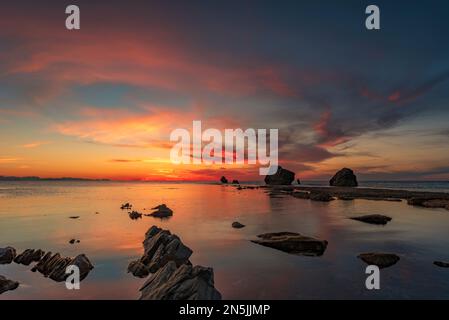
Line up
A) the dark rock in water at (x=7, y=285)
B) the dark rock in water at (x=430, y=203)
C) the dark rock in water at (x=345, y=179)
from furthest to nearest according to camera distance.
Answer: the dark rock in water at (x=345, y=179)
the dark rock in water at (x=430, y=203)
the dark rock in water at (x=7, y=285)

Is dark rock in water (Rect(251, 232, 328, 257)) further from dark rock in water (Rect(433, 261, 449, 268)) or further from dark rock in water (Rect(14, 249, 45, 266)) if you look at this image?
dark rock in water (Rect(14, 249, 45, 266))

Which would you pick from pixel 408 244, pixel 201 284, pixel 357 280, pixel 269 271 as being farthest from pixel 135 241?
pixel 408 244

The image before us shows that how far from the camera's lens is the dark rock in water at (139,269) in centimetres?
1902

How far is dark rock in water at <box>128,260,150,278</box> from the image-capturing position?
62.4 ft

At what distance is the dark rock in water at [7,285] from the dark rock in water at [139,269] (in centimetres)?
661

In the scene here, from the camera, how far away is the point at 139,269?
19375 millimetres

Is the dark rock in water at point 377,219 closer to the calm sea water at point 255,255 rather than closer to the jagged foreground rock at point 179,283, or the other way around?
the calm sea water at point 255,255

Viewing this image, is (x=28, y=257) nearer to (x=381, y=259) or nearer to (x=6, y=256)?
(x=6, y=256)

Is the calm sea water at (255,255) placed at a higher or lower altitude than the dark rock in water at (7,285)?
lower

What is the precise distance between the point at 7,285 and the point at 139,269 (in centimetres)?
750

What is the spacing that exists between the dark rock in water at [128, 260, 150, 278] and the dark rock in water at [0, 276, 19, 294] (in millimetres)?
6613

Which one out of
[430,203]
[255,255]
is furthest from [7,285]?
[430,203]

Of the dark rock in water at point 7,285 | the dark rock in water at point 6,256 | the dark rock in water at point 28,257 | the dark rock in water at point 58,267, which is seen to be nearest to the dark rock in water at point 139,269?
the dark rock in water at point 58,267

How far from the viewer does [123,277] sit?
18.7 metres
